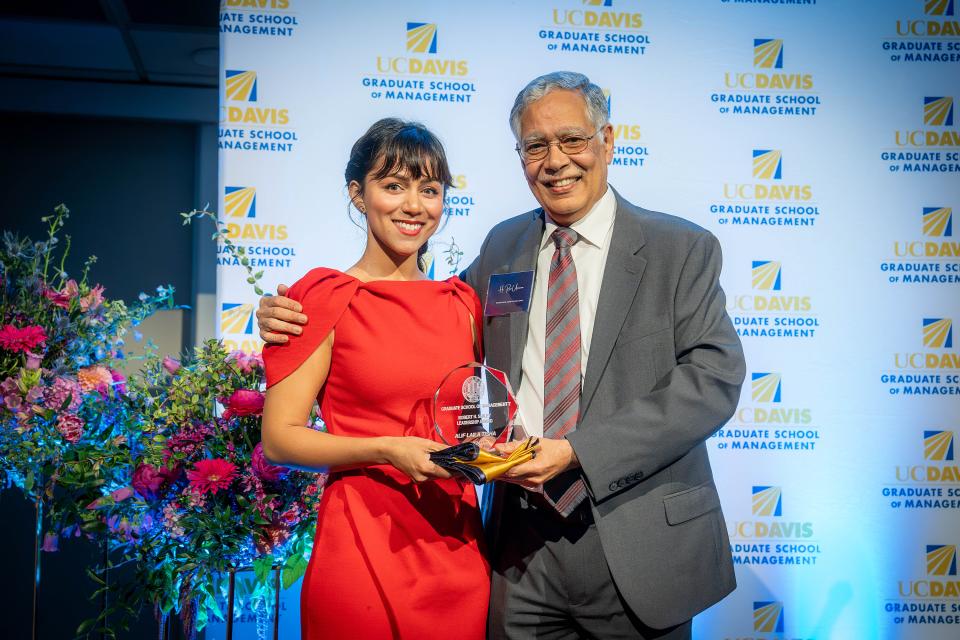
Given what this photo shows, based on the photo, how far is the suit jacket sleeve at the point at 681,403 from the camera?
1876mm

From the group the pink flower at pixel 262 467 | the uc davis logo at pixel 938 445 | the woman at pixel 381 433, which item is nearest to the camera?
the woman at pixel 381 433

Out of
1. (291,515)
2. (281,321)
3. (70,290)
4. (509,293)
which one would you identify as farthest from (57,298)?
(509,293)

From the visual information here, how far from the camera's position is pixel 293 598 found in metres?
3.66

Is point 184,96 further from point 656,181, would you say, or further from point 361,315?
point 361,315

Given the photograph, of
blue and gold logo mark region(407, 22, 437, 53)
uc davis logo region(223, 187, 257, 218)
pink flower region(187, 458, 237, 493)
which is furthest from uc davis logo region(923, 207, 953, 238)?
pink flower region(187, 458, 237, 493)

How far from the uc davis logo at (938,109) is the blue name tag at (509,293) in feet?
9.12

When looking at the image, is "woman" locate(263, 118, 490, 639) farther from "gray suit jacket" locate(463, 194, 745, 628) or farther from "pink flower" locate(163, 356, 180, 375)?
"pink flower" locate(163, 356, 180, 375)

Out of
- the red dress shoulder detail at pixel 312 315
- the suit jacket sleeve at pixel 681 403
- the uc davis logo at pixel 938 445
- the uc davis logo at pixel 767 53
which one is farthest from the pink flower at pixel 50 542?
the uc davis logo at pixel 938 445

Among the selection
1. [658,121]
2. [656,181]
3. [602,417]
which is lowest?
[602,417]

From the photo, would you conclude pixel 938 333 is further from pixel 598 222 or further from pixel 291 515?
pixel 291 515

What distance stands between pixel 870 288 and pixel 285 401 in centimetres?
298

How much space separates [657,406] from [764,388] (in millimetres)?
1995

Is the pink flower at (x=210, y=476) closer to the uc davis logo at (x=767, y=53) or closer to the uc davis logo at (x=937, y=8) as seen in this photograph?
the uc davis logo at (x=767, y=53)

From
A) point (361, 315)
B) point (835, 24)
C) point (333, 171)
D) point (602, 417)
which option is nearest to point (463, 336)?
point (361, 315)
